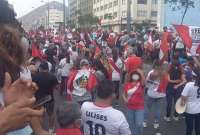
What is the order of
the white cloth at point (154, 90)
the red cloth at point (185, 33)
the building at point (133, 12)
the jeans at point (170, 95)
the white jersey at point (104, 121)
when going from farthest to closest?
the building at point (133, 12) < the jeans at point (170, 95) < the red cloth at point (185, 33) < the white cloth at point (154, 90) < the white jersey at point (104, 121)

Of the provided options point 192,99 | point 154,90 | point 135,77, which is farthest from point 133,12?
point 192,99

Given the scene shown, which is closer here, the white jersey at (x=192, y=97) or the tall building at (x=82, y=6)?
the white jersey at (x=192, y=97)

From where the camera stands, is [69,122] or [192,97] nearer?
[69,122]

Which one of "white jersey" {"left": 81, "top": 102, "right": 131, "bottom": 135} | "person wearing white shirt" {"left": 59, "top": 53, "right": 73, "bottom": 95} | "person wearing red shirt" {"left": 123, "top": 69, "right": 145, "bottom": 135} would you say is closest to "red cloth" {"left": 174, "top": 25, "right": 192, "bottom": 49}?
"person wearing red shirt" {"left": 123, "top": 69, "right": 145, "bottom": 135}

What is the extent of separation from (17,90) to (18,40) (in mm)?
293

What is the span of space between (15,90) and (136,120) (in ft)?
18.8

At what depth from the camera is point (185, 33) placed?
917cm

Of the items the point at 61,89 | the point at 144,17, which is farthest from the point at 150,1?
the point at 61,89

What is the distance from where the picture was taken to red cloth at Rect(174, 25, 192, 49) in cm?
899

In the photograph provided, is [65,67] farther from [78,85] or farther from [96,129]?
[96,129]

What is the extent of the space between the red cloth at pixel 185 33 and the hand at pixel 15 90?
7.14 m

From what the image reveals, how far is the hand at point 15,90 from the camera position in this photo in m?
2.08

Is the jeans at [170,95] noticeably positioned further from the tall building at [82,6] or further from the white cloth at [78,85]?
the tall building at [82,6]

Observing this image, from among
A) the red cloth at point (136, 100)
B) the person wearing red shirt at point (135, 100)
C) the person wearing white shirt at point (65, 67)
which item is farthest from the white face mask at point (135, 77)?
the person wearing white shirt at point (65, 67)
